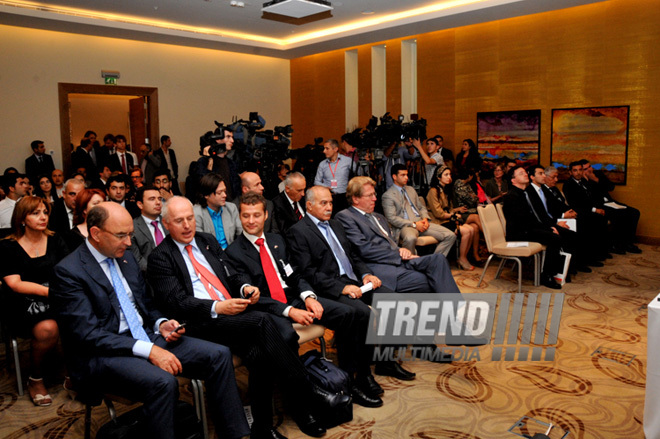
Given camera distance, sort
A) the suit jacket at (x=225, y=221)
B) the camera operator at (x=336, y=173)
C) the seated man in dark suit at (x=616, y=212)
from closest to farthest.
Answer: the suit jacket at (x=225, y=221) < the camera operator at (x=336, y=173) < the seated man in dark suit at (x=616, y=212)

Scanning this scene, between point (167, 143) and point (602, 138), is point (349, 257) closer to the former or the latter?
point (602, 138)

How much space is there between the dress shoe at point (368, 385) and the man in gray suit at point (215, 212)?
67.9 inches

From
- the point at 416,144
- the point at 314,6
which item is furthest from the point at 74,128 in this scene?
the point at 416,144

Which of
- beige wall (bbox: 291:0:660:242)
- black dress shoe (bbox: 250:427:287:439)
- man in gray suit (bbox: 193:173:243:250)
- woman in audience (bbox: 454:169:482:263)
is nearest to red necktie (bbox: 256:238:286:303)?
black dress shoe (bbox: 250:427:287:439)

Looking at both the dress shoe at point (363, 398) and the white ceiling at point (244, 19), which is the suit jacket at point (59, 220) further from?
the white ceiling at point (244, 19)

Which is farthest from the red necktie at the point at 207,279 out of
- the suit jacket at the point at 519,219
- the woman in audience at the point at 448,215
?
the woman in audience at the point at 448,215

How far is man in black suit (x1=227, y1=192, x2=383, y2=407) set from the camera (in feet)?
10.8

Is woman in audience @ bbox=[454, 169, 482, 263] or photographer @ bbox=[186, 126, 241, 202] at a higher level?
photographer @ bbox=[186, 126, 241, 202]

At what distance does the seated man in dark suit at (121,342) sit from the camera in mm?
2426

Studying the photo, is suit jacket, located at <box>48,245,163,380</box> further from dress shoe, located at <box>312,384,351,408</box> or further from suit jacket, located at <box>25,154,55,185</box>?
suit jacket, located at <box>25,154,55,185</box>

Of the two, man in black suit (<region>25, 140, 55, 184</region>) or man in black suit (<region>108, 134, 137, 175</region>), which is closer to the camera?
man in black suit (<region>25, 140, 55, 184</region>)

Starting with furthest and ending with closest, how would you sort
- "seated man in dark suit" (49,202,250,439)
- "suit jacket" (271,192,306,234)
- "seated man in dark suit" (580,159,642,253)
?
"seated man in dark suit" (580,159,642,253)
"suit jacket" (271,192,306,234)
"seated man in dark suit" (49,202,250,439)

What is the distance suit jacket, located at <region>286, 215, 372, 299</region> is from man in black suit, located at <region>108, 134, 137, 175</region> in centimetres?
742

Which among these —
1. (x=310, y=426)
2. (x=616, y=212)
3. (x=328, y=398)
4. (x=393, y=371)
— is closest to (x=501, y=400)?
(x=393, y=371)
